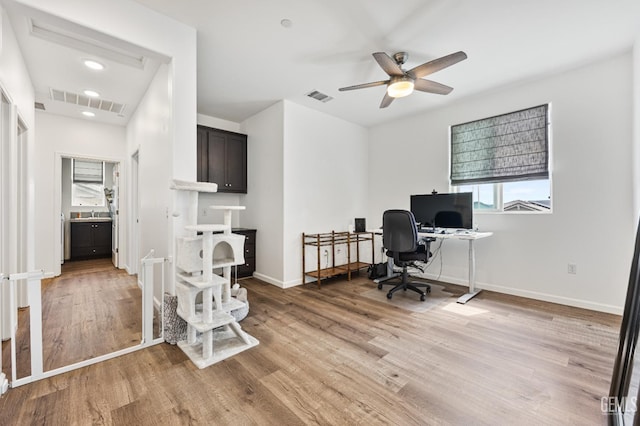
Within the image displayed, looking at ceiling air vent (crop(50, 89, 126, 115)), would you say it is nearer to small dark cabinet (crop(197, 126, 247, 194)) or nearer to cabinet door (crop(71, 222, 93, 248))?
small dark cabinet (crop(197, 126, 247, 194))

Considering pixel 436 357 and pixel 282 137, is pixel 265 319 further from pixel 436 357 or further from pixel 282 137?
pixel 282 137

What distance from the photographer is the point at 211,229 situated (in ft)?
6.51

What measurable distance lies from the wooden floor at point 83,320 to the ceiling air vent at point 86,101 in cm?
259

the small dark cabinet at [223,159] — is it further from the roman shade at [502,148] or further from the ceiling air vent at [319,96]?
the roman shade at [502,148]

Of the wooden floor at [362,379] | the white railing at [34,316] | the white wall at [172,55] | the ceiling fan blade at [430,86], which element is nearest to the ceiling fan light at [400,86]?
the ceiling fan blade at [430,86]

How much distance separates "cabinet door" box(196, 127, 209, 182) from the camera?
4.02 m

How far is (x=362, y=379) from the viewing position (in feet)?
5.75

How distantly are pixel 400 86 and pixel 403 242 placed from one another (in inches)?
67.8

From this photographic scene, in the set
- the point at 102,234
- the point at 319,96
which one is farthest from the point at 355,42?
the point at 102,234

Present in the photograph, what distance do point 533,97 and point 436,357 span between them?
10.7 ft

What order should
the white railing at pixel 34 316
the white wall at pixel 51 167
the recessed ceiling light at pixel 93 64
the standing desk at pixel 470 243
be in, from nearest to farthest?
1. the white railing at pixel 34 316
2. the recessed ceiling light at pixel 93 64
3. the standing desk at pixel 470 243
4. the white wall at pixel 51 167

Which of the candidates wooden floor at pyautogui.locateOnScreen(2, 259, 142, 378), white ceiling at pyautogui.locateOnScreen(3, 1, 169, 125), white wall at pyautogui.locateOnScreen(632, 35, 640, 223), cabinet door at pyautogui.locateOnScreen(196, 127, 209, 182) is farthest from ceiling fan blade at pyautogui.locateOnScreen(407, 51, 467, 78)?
wooden floor at pyautogui.locateOnScreen(2, 259, 142, 378)

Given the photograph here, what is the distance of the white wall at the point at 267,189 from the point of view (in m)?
3.90

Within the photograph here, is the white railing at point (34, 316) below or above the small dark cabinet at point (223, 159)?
below
